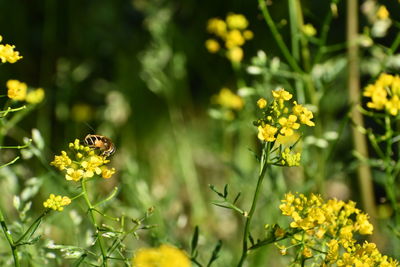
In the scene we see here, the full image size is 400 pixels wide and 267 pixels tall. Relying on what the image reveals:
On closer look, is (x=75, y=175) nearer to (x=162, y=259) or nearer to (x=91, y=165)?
(x=91, y=165)

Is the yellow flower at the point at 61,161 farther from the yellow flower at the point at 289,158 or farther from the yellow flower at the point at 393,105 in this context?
the yellow flower at the point at 393,105

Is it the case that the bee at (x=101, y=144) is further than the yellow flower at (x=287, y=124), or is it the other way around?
the bee at (x=101, y=144)

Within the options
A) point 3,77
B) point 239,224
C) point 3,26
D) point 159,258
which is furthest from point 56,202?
point 3,26

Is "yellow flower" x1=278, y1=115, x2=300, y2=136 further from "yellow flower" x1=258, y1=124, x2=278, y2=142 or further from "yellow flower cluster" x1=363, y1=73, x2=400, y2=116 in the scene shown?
"yellow flower cluster" x1=363, y1=73, x2=400, y2=116

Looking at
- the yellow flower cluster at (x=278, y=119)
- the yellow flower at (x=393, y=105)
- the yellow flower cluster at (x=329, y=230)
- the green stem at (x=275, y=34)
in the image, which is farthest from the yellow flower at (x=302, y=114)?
the green stem at (x=275, y=34)

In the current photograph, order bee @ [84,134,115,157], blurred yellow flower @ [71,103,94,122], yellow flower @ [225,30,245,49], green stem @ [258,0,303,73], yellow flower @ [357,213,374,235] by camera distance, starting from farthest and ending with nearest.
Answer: blurred yellow flower @ [71,103,94,122] → yellow flower @ [225,30,245,49] → green stem @ [258,0,303,73] → bee @ [84,134,115,157] → yellow flower @ [357,213,374,235]

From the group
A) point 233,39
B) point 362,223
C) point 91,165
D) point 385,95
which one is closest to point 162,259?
point 91,165

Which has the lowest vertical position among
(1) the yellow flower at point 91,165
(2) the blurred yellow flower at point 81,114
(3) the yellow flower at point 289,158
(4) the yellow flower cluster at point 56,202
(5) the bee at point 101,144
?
(2) the blurred yellow flower at point 81,114

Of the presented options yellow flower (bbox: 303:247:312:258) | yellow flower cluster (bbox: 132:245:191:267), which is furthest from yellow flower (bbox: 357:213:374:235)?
yellow flower cluster (bbox: 132:245:191:267)
